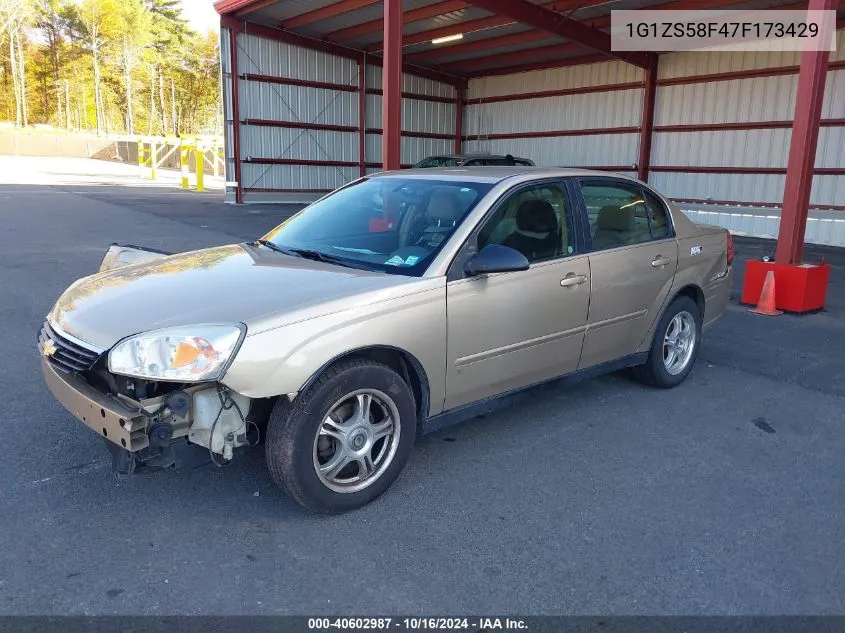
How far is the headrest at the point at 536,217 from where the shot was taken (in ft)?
13.0

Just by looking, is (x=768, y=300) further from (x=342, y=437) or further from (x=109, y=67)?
(x=109, y=67)

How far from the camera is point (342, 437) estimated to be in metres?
3.12

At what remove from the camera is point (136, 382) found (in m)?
2.83

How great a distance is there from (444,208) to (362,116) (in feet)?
65.2

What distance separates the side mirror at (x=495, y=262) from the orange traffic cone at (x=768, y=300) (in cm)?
545

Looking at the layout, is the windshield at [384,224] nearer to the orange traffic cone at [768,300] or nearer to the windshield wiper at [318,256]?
the windshield wiper at [318,256]

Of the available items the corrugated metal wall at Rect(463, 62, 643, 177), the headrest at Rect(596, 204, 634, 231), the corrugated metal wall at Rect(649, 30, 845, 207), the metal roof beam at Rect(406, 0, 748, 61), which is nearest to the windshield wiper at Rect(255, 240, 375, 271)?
the headrest at Rect(596, 204, 634, 231)

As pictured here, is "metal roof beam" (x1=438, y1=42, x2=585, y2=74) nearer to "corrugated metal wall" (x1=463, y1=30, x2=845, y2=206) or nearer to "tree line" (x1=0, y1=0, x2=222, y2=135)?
"corrugated metal wall" (x1=463, y1=30, x2=845, y2=206)

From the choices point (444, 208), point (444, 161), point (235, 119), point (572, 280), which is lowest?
point (572, 280)

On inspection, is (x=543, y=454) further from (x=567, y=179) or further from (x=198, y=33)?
(x=198, y=33)

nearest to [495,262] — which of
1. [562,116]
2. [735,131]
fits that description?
[735,131]

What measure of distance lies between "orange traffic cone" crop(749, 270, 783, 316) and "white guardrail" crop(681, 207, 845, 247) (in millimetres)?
7104
